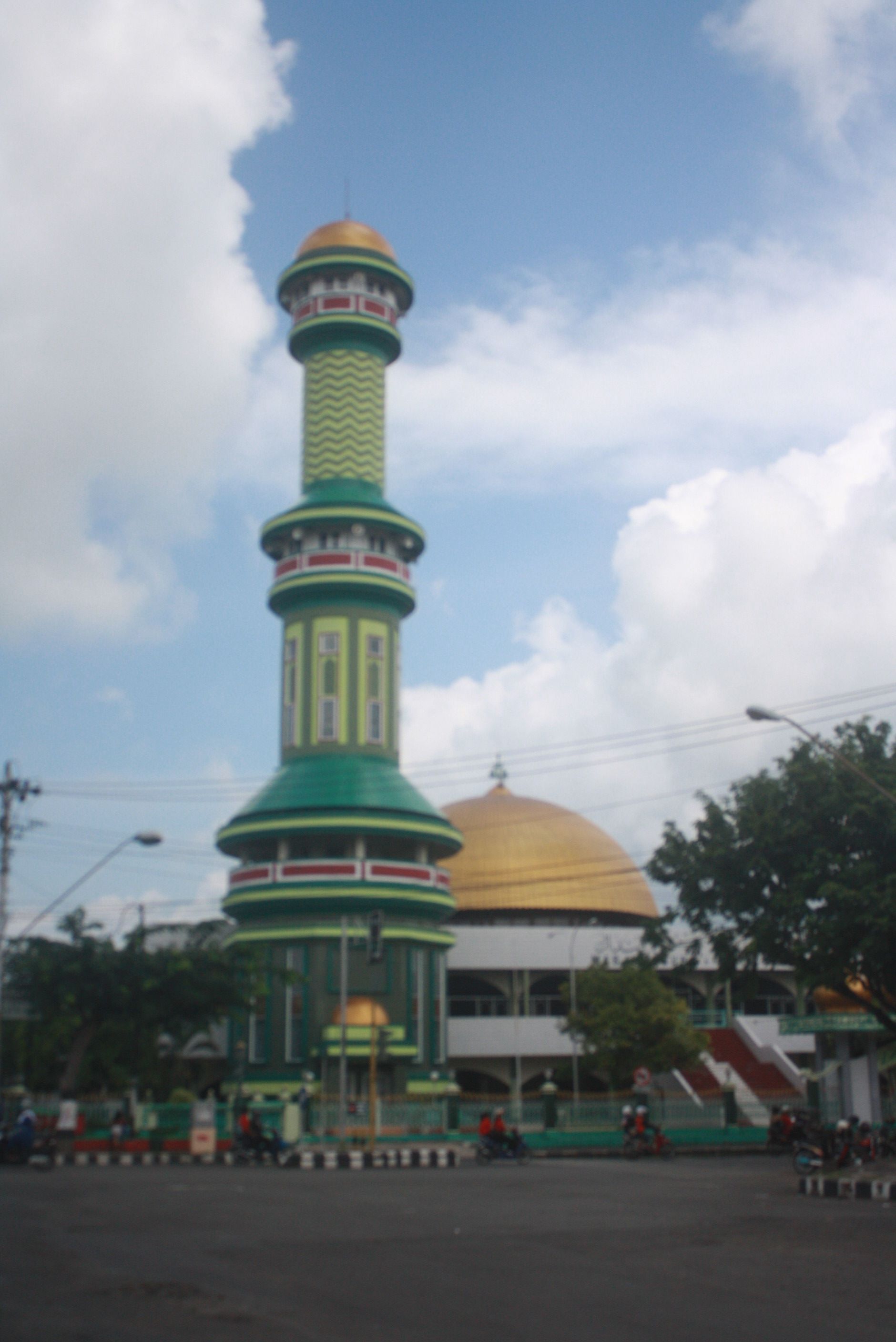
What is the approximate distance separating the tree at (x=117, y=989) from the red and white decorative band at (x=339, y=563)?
18.2 metres

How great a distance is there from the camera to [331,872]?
5197 centimetres

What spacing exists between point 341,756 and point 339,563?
796 cm

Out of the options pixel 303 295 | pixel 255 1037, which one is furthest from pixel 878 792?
pixel 303 295

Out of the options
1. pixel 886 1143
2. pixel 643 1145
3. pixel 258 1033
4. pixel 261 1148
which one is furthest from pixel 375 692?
pixel 886 1143

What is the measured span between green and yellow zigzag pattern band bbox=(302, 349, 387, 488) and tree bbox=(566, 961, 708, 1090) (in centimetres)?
2336

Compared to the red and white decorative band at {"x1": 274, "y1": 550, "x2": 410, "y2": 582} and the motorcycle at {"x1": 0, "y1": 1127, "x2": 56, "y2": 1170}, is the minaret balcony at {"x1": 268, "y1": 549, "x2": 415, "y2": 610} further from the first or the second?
the motorcycle at {"x1": 0, "y1": 1127, "x2": 56, "y2": 1170}

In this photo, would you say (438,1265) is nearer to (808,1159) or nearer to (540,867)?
(808,1159)

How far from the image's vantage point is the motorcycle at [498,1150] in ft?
115

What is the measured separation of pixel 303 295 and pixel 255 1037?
31864mm

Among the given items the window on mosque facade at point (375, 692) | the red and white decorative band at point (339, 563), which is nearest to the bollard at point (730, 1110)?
the window on mosque facade at point (375, 692)

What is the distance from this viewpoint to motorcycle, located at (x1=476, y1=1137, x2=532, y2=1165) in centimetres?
3509

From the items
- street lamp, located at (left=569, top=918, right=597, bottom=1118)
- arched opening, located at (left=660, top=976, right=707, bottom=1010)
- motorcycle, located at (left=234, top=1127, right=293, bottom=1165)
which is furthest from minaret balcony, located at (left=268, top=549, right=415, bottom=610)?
arched opening, located at (left=660, top=976, right=707, bottom=1010)

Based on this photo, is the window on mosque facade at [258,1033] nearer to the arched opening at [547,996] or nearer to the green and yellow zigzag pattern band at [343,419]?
the arched opening at [547,996]

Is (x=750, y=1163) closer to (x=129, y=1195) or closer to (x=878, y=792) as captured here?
(x=878, y=792)
